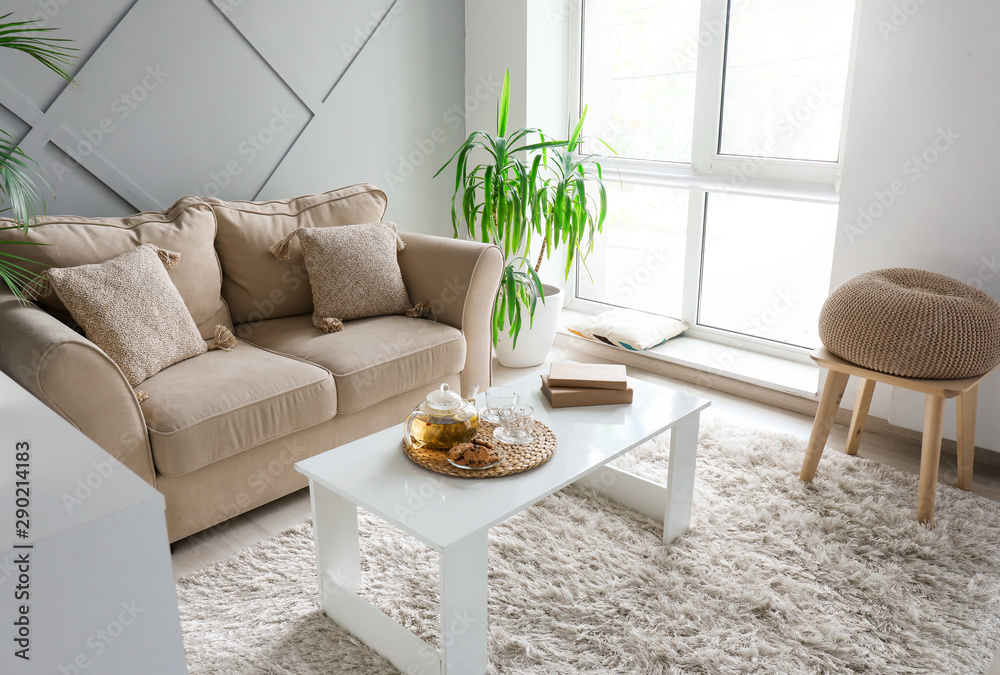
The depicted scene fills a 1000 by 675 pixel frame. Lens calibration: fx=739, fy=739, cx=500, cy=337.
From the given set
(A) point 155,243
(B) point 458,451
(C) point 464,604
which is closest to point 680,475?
(B) point 458,451

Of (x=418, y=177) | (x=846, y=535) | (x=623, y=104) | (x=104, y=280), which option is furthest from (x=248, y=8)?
(x=846, y=535)

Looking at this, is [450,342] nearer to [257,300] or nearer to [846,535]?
[257,300]

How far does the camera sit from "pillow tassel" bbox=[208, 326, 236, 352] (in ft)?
8.34

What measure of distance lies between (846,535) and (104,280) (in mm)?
2323

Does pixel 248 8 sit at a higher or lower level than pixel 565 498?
higher

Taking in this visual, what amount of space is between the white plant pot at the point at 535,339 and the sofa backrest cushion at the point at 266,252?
1.02 meters

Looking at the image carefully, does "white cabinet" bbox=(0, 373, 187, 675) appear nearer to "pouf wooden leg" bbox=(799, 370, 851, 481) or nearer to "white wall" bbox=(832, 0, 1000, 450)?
"pouf wooden leg" bbox=(799, 370, 851, 481)

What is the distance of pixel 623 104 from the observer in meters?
3.76

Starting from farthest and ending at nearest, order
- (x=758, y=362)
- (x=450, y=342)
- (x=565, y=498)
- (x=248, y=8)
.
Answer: (x=758, y=362)
(x=248, y=8)
(x=450, y=342)
(x=565, y=498)

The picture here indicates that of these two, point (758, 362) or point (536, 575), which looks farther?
point (758, 362)

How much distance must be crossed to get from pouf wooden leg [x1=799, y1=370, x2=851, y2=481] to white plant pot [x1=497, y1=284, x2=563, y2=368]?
1.48 m

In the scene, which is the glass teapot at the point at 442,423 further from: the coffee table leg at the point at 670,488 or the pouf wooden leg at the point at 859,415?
the pouf wooden leg at the point at 859,415

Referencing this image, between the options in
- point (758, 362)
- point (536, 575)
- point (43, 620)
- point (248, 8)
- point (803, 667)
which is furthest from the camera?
point (758, 362)

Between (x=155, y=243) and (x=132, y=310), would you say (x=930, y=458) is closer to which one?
(x=132, y=310)
